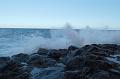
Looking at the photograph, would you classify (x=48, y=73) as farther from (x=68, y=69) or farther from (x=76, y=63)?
(x=76, y=63)

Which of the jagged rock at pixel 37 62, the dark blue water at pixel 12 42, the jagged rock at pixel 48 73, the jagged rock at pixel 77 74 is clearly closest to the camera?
the jagged rock at pixel 77 74

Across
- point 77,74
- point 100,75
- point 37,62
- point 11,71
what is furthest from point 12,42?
point 100,75

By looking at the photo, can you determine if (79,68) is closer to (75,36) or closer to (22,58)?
(22,58)

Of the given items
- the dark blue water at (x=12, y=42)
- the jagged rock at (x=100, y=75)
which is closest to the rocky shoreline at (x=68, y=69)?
the jagged rock at (x=100, y=75)

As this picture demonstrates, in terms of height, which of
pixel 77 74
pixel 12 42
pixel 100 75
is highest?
pixel 100 75

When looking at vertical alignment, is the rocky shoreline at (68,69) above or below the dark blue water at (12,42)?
above

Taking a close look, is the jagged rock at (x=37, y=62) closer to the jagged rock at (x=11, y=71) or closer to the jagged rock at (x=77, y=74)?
the jagged rock at (x=11, y=71)

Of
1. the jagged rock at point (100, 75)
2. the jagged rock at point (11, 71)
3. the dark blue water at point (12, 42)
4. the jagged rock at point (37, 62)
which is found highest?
the jagged rock at point (100, 75)

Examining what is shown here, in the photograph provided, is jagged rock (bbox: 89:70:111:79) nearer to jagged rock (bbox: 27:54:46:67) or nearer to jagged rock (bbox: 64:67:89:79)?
jagged rock (bbox: 64:67:89:79)

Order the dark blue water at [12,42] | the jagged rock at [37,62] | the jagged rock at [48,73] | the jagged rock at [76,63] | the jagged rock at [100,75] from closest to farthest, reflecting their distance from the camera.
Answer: the jagged rock at [100,75] → the jagged rock at [48,73] → the jagged rock at [76,63] → the jagged rock at [37,62] → the dark blue water at [12,42]

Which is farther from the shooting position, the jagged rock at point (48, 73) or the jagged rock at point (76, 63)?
the jagged rock at point (76, 63)

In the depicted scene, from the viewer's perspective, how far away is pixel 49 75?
12609mm

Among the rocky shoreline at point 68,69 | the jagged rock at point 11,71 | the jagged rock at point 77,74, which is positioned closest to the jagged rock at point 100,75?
the rocky shoreline at point 68,69

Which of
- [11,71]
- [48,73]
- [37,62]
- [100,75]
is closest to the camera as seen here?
[100,75]
